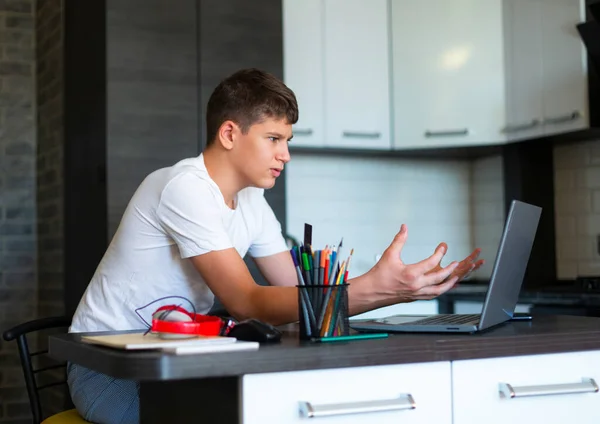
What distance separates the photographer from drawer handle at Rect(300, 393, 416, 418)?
1.36 meters

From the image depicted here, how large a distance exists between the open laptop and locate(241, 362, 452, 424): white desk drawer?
0.21 metres

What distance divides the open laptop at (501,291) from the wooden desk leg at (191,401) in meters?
0.39

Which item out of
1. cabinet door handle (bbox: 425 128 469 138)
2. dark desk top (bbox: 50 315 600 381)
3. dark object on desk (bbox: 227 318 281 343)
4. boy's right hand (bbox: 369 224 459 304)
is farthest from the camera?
cabinet door handle (bbox: 425 128 469 138)

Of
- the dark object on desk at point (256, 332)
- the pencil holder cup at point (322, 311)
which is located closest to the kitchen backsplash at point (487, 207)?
the pencil holder cup at point (322, 311)

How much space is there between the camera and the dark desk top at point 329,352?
4.24 ft

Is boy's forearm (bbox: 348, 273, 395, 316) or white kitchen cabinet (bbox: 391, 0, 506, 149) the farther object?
white kitchen cabinet (bbox: 391, 0, 506, 149)

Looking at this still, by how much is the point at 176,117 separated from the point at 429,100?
1289 mm

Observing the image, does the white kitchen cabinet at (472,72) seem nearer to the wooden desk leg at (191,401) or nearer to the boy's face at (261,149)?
the boy's face at (261,149)

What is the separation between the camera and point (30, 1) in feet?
16.9

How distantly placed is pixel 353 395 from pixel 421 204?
138 inches

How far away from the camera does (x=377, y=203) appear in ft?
15.6

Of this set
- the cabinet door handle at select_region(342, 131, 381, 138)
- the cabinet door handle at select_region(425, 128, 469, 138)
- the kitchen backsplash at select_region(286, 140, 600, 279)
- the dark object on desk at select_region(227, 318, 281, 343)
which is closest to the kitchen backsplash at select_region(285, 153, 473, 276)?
the kitchen backsplash at select_region(286, 140, 600, 279)

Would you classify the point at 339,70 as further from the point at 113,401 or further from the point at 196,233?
the point at 113,401

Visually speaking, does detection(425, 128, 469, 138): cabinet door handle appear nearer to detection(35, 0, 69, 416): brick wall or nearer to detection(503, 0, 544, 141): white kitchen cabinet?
detection(503, 0, 544, 141): white kitchen cabinet
